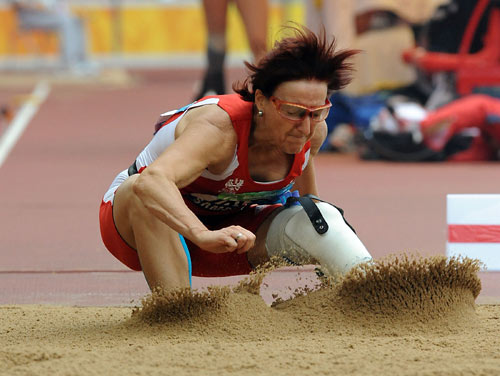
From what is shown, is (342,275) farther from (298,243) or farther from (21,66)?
(21,66)

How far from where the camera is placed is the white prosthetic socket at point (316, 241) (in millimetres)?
4293

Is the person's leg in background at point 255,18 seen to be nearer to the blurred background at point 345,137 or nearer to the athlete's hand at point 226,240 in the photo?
the blurred background at point 345,137

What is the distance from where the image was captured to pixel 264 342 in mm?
3951

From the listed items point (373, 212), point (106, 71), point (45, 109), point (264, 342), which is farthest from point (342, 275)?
point (106, 71)

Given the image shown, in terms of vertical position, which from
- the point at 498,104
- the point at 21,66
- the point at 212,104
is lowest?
the point at 21,66

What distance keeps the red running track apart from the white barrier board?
8.4 inches

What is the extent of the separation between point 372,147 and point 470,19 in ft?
6.16

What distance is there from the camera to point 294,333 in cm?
409

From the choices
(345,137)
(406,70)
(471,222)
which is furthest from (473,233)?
(406,70)

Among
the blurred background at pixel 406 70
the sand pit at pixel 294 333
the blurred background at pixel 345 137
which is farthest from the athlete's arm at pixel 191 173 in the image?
the blurred background at pixel 406 70

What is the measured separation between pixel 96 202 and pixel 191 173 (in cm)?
420

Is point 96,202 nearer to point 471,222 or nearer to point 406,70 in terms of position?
point 471,222

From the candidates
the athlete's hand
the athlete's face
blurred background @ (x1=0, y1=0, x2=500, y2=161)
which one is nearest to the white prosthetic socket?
the athlete's face

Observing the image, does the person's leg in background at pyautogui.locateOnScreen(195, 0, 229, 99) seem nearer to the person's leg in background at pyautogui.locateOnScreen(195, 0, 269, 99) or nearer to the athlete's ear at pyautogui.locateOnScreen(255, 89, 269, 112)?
the person's leg in background at pyautogui.locateOnScreen(195, 0, 269, 99)
